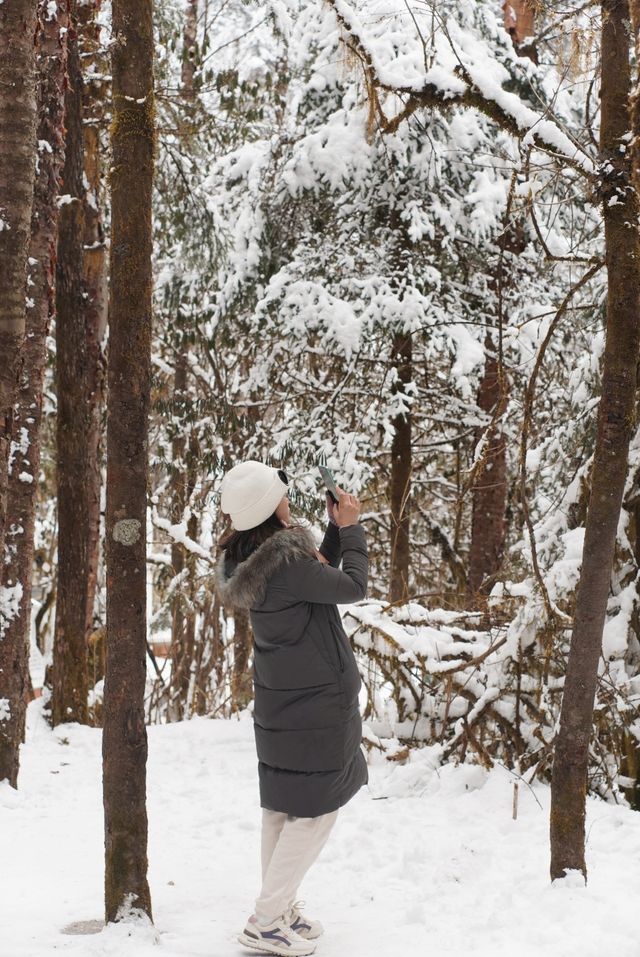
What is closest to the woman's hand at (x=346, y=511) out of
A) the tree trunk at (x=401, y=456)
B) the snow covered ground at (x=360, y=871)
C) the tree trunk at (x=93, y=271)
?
the snow covered ground at (x=360, y=871)

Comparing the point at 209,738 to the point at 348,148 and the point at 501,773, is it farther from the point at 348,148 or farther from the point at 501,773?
the point at 348,148

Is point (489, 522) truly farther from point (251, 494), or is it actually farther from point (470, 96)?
point (251, 494)

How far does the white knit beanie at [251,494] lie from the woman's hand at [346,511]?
255 millimetres

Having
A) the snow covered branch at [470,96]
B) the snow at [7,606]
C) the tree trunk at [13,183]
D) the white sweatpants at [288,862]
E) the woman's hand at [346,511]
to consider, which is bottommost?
the white sweatpants at [288,862]

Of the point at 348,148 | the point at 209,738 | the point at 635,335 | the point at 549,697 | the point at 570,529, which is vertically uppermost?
the point at 348,148

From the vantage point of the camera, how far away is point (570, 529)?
6145 mm

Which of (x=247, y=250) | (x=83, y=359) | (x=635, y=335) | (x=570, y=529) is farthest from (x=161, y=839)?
(x=247, y=250)

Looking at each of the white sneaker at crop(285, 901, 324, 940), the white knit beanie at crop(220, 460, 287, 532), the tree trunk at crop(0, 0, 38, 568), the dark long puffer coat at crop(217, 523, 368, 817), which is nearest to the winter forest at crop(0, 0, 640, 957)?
the tree trunk at crop(0, 0, 38, 568)

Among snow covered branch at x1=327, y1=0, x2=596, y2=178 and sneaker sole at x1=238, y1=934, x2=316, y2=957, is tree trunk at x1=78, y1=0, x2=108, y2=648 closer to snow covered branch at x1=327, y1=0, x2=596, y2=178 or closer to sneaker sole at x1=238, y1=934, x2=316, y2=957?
snow covered branch at x1=327, y1=0, x2=596, y2=178

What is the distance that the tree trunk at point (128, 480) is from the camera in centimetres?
355

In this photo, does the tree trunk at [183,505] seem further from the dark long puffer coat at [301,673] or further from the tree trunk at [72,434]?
the dark long puffer coat at [301,673]

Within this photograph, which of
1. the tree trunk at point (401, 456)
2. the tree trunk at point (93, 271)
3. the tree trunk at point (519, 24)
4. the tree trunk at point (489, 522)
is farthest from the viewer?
the tree trunk at point (489, 522)

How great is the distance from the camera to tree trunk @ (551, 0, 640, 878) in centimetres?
363

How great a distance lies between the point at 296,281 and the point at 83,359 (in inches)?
90.5
